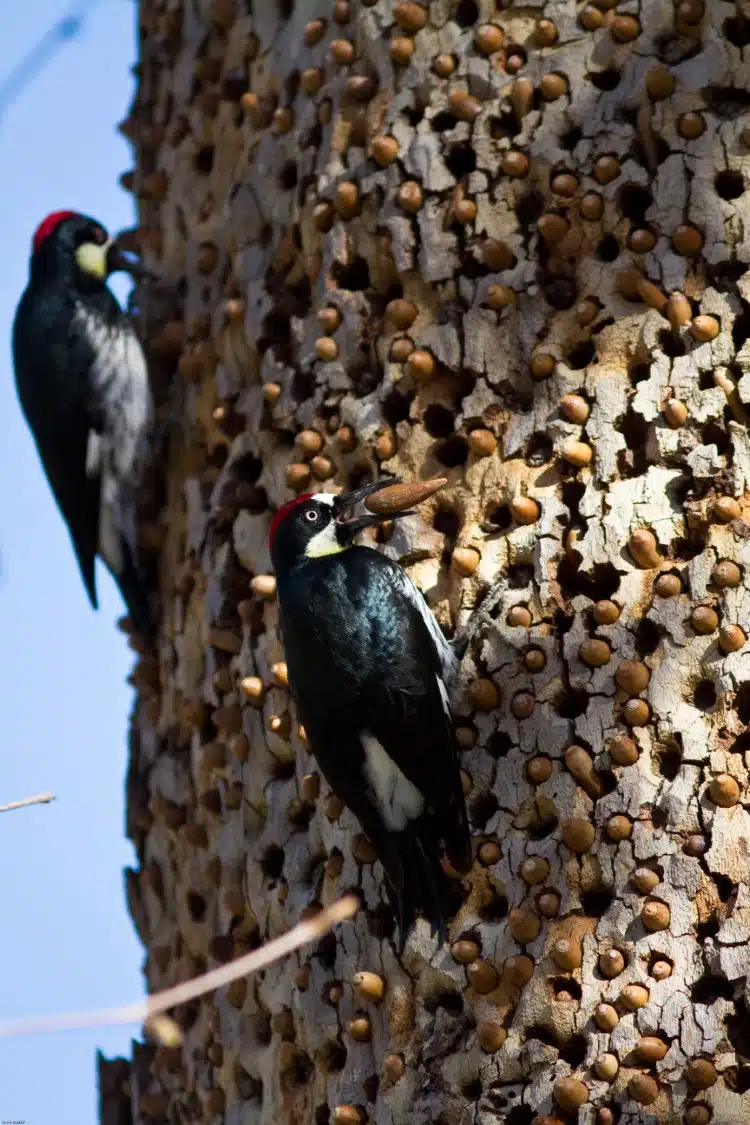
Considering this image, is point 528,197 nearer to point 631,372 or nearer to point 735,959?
point 631,372

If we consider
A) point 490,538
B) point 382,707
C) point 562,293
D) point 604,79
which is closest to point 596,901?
point 382,707

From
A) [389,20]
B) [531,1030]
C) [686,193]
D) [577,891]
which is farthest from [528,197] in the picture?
[531,1030]

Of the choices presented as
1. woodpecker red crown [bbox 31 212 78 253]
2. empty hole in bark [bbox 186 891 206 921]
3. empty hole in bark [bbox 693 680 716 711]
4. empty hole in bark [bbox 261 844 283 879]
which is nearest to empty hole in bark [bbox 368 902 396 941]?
empty hole in bark [bbox 261 844 283 879]

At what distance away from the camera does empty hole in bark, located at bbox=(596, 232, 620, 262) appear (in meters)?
2.79

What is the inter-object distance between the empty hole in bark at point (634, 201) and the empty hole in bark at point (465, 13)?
21.2 inches

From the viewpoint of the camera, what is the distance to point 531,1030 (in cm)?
241

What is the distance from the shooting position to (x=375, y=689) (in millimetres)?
Result: 2814

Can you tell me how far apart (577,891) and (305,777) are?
633 millimetres

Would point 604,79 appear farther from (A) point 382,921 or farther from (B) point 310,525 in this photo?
(A) point 382,921

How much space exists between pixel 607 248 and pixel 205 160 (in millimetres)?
1211

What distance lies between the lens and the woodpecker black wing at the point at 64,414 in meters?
4.01

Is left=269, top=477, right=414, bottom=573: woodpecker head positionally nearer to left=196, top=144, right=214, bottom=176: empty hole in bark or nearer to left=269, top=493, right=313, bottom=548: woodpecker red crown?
left=269, top=493, right=313, bottom=548: woodpecker red crown

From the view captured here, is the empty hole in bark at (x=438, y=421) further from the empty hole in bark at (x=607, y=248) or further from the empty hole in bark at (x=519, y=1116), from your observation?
the empty hole in bark at (x=519, y=1116)

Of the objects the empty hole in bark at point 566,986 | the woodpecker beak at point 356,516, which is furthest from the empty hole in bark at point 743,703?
the woodpecker beak at point 356,516
